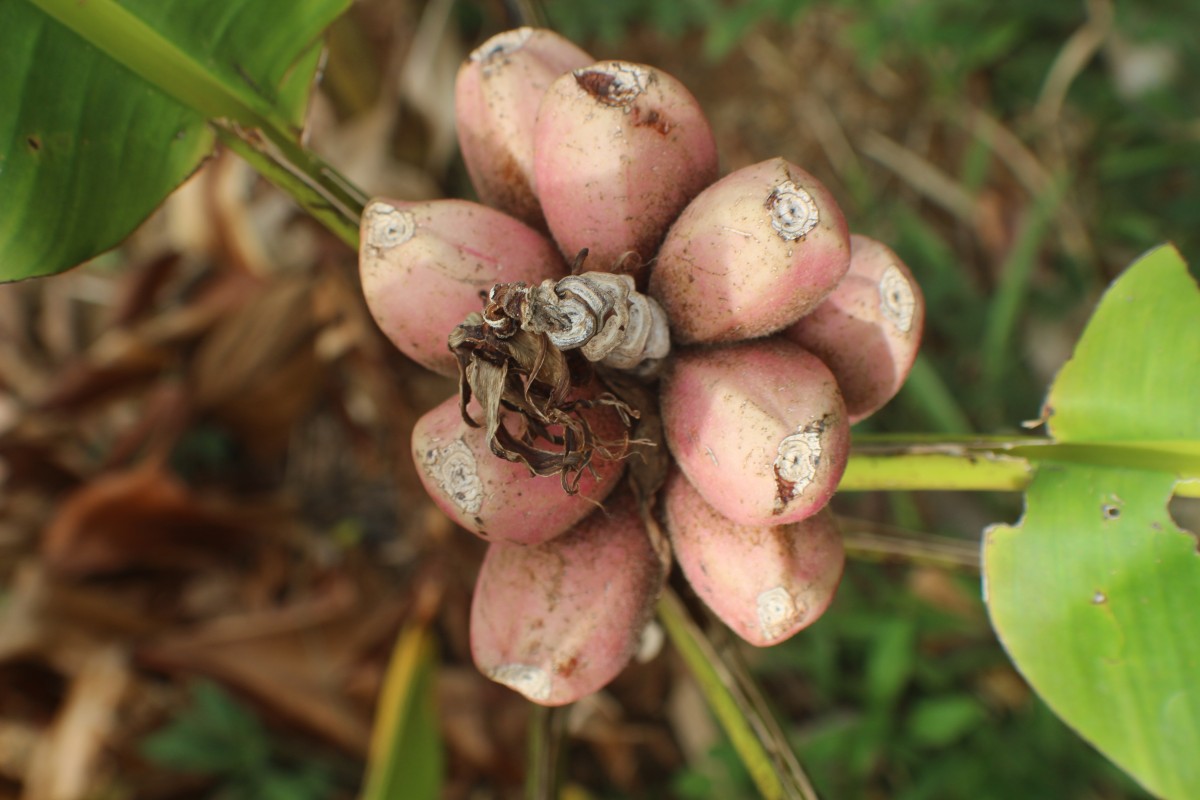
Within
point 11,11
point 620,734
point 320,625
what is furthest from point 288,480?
point 11,11

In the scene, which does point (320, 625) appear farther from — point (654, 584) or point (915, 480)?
point (915, 480)

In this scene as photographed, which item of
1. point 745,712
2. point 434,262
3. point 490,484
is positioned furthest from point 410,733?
point 434,262

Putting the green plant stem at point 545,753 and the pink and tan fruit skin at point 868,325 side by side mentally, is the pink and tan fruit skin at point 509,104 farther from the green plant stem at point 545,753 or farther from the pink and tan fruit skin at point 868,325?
the green plant stem at point 545,753

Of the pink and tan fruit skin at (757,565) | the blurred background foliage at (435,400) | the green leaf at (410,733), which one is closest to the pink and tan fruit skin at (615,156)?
the pink and tan fruit skin at (757,565)

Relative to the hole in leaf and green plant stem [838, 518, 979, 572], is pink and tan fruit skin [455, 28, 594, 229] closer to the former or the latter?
green plant stem [838, 518, 979, 572]

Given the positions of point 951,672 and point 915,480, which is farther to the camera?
point 951,672

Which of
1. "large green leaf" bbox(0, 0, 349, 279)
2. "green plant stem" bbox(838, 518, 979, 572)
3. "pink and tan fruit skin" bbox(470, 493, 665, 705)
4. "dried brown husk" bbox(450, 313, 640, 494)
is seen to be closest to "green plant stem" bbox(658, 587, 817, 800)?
"pink and tan fruit skin" bbox(470, 493, 665, 705)
